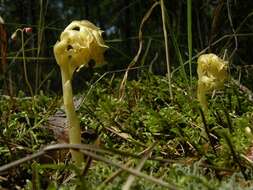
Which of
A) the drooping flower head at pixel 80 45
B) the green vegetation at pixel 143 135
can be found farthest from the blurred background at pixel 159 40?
the drooping flower head at pixel 80 45

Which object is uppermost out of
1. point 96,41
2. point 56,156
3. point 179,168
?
point 96,41

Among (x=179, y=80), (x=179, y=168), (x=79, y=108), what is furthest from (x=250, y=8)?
(x=179, y=168)

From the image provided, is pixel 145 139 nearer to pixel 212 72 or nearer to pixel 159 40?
pixel 212 72

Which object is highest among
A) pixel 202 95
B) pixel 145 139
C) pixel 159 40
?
pixel 159 40

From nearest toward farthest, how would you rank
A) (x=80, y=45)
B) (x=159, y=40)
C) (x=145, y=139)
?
(x=80, y=45), (x=145, y=139), (x=159, y=40)

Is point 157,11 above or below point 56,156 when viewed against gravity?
above

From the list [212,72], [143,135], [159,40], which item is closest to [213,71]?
[212,72]

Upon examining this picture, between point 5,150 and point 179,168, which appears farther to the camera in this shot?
point 5,150

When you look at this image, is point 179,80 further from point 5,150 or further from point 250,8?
point 250,8
